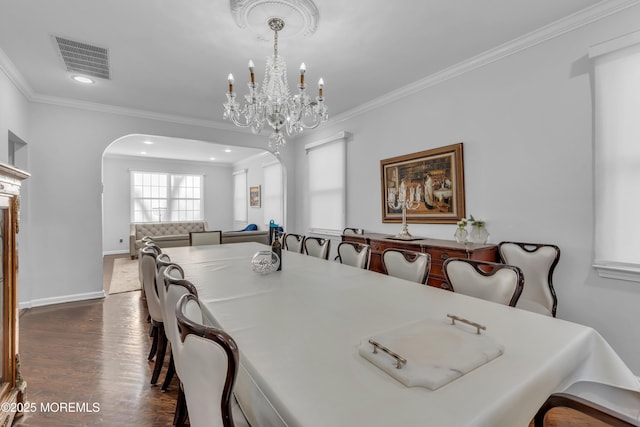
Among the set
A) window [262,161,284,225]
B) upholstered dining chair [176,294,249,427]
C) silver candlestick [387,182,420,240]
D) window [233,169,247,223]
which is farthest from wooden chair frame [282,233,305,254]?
window [233,169,247,223]

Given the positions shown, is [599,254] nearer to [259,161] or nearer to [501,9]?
[501,9]

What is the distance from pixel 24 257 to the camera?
3771 mm

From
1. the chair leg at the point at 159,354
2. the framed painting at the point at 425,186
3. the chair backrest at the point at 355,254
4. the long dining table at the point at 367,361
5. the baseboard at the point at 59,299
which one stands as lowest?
the baseboard at the point at 59,299

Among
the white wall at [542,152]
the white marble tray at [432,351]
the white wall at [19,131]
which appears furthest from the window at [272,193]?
the white marble tray at [432,351]

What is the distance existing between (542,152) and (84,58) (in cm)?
443

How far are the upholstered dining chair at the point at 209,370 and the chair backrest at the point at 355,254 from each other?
1746 mm

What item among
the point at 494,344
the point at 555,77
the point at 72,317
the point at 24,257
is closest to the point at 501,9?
the point at 555,77

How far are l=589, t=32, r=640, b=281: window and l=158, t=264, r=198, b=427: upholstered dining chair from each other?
2802mm

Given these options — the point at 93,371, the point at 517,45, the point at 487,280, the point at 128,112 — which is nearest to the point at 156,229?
the point at 128,112

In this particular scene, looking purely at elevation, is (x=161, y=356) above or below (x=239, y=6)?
below

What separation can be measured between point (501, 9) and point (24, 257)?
584 centimetres

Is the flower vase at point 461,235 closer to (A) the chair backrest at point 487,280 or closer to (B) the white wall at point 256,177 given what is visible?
(A) the chair backrest at point 487,280

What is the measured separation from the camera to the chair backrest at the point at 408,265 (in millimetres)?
1975

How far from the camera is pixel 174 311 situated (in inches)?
40.6
